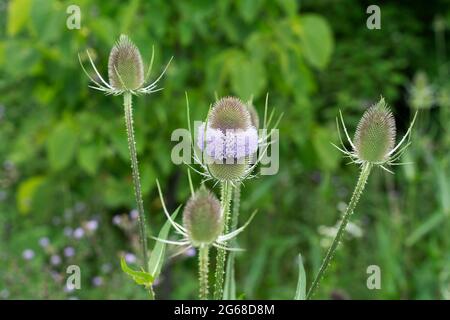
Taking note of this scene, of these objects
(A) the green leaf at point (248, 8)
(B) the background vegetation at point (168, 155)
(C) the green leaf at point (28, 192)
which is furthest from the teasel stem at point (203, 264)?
(C) the green leaf at point (28, 192)

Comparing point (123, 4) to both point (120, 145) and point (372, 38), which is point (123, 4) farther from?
point (372, 38)

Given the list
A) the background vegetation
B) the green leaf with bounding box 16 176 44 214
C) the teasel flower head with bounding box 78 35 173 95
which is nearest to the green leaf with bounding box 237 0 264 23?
the background vegetation

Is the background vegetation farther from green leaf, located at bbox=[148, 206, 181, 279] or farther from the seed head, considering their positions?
the seed head

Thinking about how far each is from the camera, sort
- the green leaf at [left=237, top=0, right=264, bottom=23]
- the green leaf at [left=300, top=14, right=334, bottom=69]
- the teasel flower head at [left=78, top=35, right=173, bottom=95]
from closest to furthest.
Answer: the teasel flower head at [left=78, top=35, right=173, bottom=95], the green leaf at [left=237, top=0, right=264, bottom=23], the green leaf at [left=300, top=14, right=334, bottom=69]

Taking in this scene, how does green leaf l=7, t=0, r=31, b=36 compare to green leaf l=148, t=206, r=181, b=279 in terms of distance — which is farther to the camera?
green leaf l=7, t=0, r=31, b=36

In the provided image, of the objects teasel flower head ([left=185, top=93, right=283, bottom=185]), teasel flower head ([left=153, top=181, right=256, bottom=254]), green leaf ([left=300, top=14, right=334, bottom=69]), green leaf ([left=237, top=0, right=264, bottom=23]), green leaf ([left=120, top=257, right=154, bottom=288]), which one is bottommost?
green leaf ([left=120, top=257, right=154, bottom=288])

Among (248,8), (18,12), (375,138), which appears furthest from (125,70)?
(18,12)

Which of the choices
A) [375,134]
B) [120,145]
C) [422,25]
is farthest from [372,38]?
[375,134]
